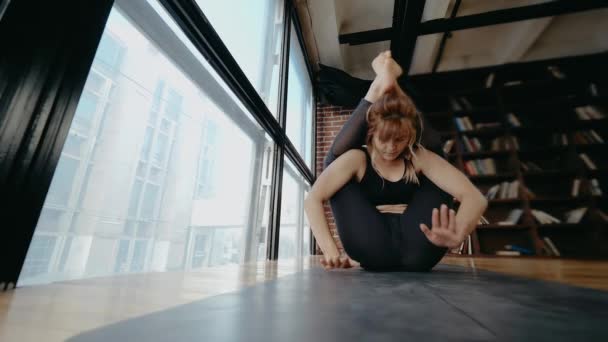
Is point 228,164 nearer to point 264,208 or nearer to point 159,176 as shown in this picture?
point 159,176

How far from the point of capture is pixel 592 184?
2.59m

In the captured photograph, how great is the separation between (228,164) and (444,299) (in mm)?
1073

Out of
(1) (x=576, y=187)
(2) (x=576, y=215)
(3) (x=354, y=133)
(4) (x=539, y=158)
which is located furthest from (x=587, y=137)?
(3) (x=354, y=133)

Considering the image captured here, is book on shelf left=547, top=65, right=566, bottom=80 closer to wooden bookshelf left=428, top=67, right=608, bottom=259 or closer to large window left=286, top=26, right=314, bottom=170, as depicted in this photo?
wooden bookshelf left=428, top=67, right=608, bottom=259

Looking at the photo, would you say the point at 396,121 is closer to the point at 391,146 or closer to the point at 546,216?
the point at 391,146

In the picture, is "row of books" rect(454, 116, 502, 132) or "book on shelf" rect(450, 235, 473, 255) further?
"row of books" rect(454, 116, 502, 132)

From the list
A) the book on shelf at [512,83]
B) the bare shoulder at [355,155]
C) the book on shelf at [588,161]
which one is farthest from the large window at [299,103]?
the book on shelf at [588,161]

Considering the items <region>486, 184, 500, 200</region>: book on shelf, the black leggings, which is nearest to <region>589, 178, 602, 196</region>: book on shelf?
<region>486, 184, 500, 200</region>: book on shelf

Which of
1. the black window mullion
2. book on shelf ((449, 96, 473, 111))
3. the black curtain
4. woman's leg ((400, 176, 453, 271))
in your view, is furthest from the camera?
book on shelf ((449, 96, 473, 111))

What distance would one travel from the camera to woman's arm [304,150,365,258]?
96cm

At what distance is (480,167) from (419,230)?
8.18 feet

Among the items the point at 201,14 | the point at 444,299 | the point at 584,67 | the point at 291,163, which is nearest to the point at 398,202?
the point at 444,299

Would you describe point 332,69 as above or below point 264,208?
above

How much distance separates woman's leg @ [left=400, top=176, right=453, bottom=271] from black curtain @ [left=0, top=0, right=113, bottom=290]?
3.20 feet
